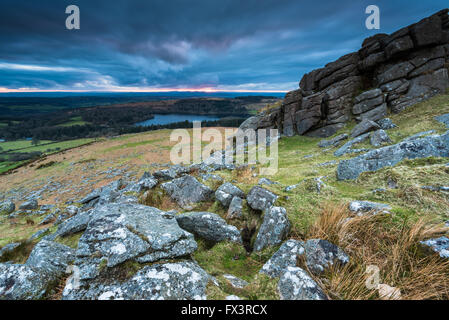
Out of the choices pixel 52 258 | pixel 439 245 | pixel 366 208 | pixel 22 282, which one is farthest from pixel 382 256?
pixel 52 258

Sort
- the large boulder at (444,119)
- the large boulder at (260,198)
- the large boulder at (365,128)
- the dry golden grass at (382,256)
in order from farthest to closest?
the large boulder at (365,128) < the large boulder at (444,119) < the large boulder at (260,198) < the dry golden grass at (382,256)

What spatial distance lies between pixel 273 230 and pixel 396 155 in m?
7.20

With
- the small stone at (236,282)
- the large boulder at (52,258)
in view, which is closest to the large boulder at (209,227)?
the small stone at (236,282)

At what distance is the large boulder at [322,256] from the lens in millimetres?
3662

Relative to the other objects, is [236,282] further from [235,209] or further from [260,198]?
[260,198]

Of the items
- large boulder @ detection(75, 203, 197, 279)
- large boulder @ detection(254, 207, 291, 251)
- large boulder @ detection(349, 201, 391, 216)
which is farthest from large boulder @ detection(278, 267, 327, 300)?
large boulder @ detection(349, 201, 391, 216)

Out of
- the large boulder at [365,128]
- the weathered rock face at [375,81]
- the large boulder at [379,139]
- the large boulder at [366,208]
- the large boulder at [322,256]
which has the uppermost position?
the weathered rock face at [375,81]

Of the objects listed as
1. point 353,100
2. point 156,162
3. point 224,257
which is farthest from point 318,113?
point 156,162

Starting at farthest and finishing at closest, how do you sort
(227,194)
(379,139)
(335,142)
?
(335,142) < (379,139) < (227,194)

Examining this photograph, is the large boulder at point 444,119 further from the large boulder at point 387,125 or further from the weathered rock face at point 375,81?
the weathered rock face at point 375,81

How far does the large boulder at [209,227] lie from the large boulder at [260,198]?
49.7 inches

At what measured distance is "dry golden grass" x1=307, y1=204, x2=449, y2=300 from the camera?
308 centimetres

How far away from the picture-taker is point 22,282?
322 cm

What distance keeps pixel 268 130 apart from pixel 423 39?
18941 millimetres
